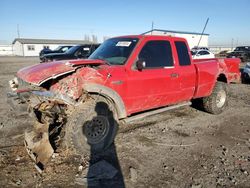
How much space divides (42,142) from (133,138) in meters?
1.89

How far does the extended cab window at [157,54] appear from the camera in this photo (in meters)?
5.45

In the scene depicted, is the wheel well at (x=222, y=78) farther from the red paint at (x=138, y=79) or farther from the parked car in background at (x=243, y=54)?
the parked car in background at (x=243, y=54)

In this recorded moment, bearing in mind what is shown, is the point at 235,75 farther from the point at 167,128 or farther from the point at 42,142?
the point at 42,142

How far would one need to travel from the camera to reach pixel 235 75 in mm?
7887

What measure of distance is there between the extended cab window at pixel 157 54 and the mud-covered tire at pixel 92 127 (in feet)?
4.24

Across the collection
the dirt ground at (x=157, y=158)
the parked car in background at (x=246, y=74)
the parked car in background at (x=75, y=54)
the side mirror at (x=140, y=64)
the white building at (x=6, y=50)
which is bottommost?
the white building at (x=6, y=50)

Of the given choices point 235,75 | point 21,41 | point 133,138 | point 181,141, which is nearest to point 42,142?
point 133,138

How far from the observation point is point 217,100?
7551 millimetres

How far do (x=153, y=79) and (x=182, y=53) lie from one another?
129cm

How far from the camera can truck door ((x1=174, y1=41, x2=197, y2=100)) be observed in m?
6.12

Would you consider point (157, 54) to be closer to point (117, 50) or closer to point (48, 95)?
point (117, 50)

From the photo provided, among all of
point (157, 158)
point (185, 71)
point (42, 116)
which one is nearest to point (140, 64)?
point (185, 71)

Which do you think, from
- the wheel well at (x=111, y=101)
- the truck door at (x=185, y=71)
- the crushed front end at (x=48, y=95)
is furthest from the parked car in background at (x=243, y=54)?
the crushed front end at (x=48, y=95)

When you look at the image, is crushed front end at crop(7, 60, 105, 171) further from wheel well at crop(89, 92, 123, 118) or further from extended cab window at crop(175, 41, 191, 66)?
extended cab window at crop(175, 41, 191, 66)
